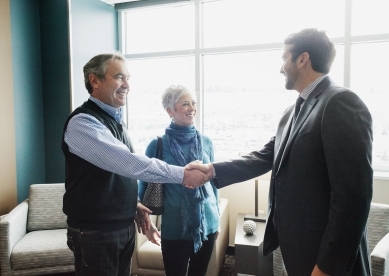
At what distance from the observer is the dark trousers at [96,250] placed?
53.1 inches

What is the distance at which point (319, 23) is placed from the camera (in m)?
3.18

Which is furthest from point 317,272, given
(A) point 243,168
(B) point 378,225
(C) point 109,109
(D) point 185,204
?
(B) point 378,225

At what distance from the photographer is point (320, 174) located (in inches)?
44.5

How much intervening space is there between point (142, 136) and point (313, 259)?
10.4 feet

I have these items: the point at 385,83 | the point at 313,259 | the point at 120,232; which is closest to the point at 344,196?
the point at 313,259

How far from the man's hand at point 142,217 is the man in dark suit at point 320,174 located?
669mm

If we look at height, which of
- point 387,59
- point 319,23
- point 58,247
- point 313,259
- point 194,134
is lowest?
point 58,247

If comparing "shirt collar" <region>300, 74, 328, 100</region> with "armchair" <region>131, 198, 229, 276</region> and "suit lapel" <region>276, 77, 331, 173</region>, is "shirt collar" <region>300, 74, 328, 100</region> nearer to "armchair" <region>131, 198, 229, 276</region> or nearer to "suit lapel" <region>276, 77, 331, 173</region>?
"suit lapel" <region>276, 77, 331, 173</region>

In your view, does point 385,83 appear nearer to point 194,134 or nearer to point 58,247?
point 194,134

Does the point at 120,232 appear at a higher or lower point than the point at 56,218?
higher

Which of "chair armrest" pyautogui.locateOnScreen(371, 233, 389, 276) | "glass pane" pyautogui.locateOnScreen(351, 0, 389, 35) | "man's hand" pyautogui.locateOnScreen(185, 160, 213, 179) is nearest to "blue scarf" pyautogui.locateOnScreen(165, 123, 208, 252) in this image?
"man's hand" pyautogui.locateOnScreen(185, 160, 213, 179)

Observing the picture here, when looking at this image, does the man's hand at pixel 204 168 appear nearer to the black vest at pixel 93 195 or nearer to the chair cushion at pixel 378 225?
the black vest at pixel 93 195

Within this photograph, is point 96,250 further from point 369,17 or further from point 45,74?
point 369,17

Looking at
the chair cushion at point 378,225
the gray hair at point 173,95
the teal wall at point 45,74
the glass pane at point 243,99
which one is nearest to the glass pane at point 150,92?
the glass pane at point 243,99
